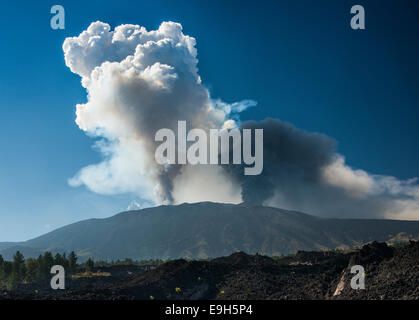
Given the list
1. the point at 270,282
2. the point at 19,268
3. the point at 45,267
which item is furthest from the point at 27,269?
the point at 270,282

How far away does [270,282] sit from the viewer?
51.2 metres

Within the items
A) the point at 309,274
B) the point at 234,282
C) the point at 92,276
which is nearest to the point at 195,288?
the point at 234,282

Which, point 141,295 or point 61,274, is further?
point 61,274

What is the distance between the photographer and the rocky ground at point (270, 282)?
128 ft

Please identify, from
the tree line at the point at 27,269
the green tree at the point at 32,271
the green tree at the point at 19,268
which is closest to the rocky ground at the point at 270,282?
the green tree at the point at 19,268

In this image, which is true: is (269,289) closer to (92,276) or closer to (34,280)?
(92,276)

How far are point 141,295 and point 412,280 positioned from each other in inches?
1211

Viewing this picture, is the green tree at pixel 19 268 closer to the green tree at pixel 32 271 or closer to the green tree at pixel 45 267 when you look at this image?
the green tree at pixel 32 271

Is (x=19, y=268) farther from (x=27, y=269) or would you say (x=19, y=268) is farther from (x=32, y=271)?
(x=32, y=271)

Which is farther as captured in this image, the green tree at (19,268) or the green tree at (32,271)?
the green tree at (32,271)

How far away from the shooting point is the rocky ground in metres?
39.2
